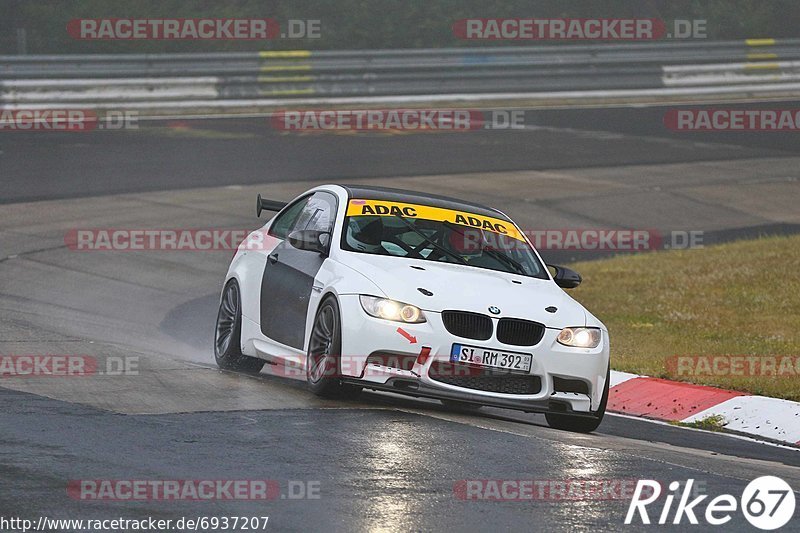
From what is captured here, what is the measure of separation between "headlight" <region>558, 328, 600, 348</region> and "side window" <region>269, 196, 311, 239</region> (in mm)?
2668

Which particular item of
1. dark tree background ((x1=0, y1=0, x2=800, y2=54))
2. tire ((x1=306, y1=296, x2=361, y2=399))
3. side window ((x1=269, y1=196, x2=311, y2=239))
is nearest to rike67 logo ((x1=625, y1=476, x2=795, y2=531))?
tire ((x1=306, y1=296, x2=361, y2=399))

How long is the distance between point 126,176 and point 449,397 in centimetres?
1303

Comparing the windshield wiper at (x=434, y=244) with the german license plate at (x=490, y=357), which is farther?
the windshield wiper at (x=434, y=244)

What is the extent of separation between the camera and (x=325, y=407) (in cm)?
A: 884

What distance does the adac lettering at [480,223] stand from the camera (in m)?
10.5

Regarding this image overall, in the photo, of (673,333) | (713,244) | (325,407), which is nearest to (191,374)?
(325,407)

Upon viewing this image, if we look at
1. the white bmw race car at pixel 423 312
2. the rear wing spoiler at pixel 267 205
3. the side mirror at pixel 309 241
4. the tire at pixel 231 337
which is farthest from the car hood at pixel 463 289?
the rear wing spoiler at pixel 267 205

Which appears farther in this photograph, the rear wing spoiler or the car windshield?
the rear wing spoiler

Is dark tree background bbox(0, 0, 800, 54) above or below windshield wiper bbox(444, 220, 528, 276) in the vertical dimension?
above

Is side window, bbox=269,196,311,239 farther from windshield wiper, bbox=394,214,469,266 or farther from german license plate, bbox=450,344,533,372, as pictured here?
german license plate, bbox=450,344,533,372

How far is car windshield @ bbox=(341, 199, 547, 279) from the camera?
9.98 metres

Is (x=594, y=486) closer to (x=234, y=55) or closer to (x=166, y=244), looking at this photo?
(x=166, y=244)

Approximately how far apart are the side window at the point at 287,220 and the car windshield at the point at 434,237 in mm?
844

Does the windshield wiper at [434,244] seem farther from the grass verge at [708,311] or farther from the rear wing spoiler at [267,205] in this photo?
the grass verge at [708,311]
